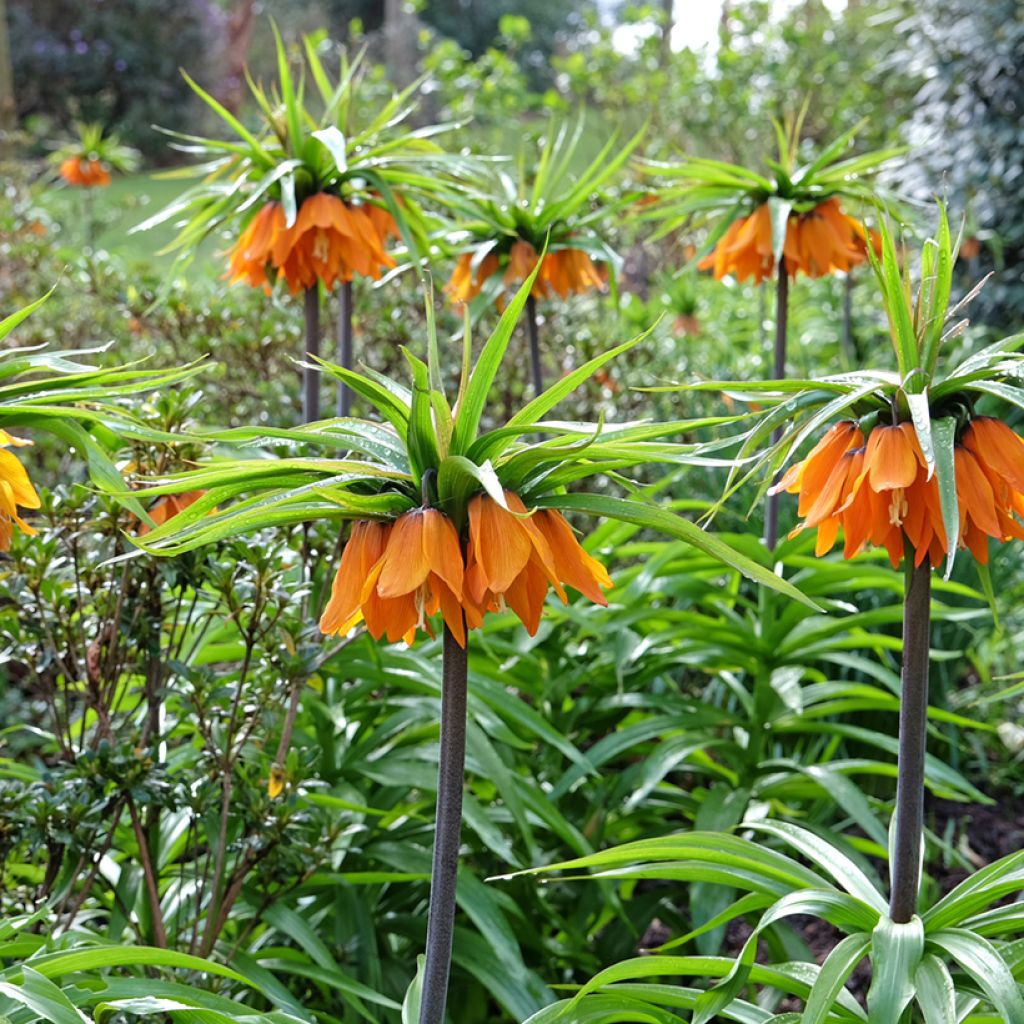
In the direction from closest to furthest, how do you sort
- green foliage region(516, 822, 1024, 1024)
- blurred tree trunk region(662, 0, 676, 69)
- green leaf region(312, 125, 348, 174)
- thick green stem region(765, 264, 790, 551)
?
green foliage region(516, 822, 1024, 1024), green leaf region(312, 125, 348, 174), thick green stem region(765, 264, 790, 551), blurred tree trunk region(662, 0, 676, 69)

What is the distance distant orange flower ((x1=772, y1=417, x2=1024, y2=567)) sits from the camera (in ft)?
4.46

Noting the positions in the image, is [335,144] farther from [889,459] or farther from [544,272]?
[889,459]

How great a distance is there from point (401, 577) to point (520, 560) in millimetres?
113

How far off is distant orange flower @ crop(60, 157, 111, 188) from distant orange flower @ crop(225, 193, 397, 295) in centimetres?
411

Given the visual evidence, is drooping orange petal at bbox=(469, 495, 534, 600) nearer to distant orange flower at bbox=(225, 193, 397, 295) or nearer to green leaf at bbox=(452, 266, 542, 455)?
green leaf at bbox=(452, 266, 542, 455)

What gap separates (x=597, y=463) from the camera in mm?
1209

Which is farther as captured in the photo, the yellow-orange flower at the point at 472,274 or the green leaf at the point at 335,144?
the yellow-orange flower at the point at 472,274

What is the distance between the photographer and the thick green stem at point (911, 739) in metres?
1.46

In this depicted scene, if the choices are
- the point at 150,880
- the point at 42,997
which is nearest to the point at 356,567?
the point at 42,997

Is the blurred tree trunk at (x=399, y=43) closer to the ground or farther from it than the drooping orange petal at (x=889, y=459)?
farther from it

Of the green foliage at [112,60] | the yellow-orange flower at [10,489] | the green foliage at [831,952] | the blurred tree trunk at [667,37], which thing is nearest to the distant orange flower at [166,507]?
the yellow-orange flower at [10,489]

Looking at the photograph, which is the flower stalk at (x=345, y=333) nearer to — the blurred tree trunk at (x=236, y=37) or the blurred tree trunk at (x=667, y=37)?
the blurred tree trunk at (x=667, y=37)

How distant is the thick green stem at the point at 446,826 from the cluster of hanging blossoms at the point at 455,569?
0.07 metres

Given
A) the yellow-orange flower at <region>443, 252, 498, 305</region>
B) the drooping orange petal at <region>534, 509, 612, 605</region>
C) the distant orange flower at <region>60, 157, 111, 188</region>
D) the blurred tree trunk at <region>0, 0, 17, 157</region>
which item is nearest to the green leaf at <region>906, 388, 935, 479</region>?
the drooping orange petal at <region>534, 509, 612, 605</region>
